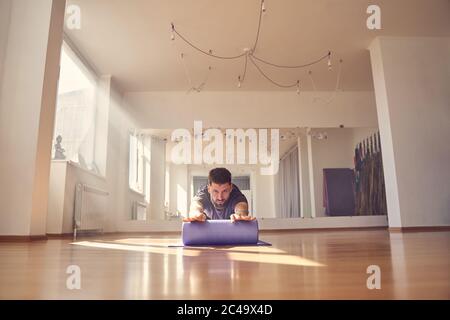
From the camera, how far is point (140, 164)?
249 inches

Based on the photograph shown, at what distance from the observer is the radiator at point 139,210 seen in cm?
611

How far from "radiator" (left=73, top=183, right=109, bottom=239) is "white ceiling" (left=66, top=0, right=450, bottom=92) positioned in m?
1.89

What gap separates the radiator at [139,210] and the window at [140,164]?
129mm

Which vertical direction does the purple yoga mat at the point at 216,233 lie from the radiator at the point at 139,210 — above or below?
below

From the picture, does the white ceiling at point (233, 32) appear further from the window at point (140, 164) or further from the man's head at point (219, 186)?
the man's head at point (219, 186)

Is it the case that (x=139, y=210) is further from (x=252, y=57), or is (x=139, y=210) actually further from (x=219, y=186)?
(x=219, y=186)

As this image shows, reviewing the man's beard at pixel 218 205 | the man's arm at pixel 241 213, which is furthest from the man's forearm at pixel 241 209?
the man's beard at pixel 218 205

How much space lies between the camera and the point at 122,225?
603 centimetres

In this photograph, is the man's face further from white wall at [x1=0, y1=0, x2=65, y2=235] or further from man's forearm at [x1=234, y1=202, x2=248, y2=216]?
white wall at [x1=0, y1=0, x2=65, y2=235]

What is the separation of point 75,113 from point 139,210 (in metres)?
2.08

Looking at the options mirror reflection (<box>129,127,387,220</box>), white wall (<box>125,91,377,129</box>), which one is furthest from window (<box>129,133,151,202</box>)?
white wall (<box>125,91,377,129</box>)
